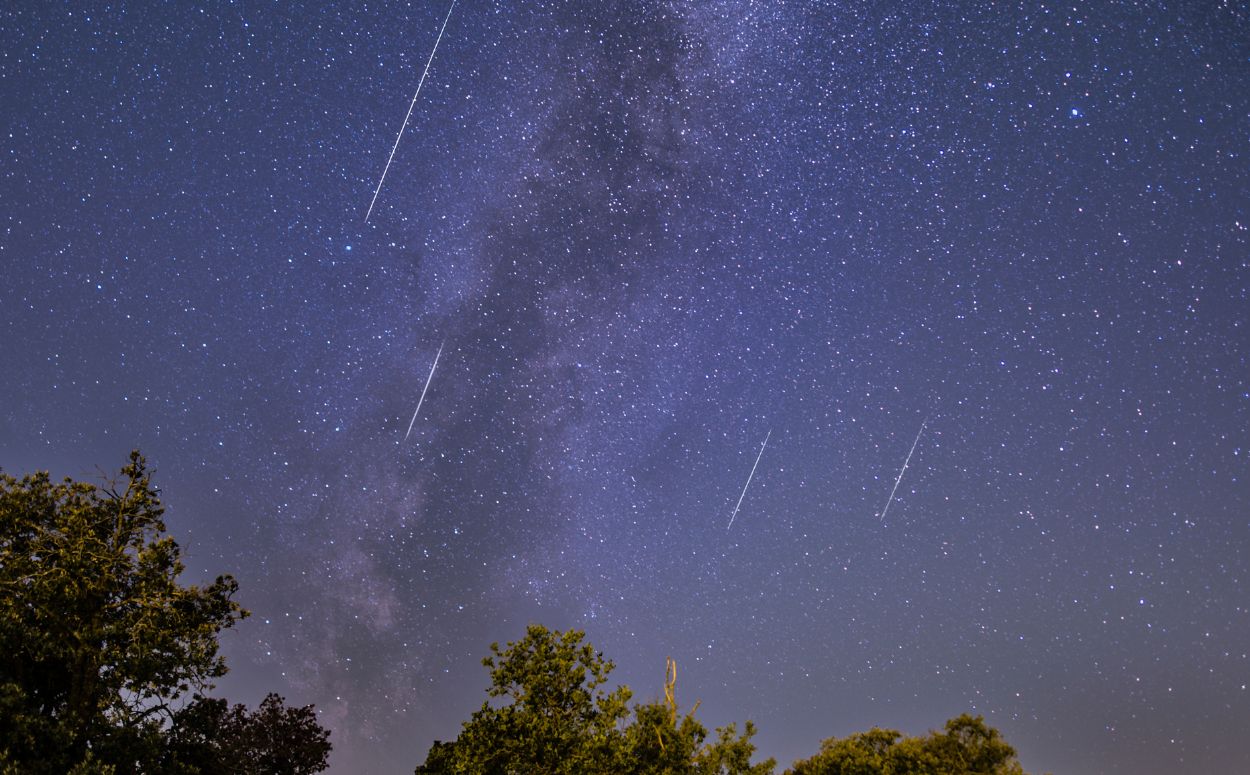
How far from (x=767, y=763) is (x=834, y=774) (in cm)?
1245

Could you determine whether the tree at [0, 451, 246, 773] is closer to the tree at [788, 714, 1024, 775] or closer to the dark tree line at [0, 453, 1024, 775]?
the dark tree line at [0, 453, 1024, 775]

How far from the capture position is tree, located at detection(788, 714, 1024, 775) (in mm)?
31108

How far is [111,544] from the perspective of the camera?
63.6 feet

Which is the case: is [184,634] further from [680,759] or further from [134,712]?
[680,759]

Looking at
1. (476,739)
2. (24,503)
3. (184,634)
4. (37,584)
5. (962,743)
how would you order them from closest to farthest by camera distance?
(37,584) → (24,503) → (184,634) → (476,739) → (962,743)

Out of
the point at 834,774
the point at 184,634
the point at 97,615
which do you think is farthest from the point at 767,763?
the point at 97,615

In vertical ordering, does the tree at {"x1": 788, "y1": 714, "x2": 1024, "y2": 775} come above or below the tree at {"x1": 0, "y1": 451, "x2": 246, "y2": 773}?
below

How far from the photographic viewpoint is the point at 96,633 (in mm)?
17672

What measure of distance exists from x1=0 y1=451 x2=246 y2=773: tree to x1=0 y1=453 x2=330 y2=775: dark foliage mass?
31 mm

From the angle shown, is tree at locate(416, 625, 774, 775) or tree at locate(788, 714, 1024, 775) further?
tree at locate(788, 714, 1024, 775)

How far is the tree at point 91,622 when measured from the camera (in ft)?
54.4

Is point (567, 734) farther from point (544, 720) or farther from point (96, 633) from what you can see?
point (96, 633)

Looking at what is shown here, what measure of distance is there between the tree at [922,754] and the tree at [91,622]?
2756cm

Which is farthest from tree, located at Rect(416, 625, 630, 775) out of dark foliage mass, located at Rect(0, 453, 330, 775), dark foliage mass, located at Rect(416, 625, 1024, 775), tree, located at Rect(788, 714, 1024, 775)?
tree, located at Rect(788, 714, 1024, 775)
